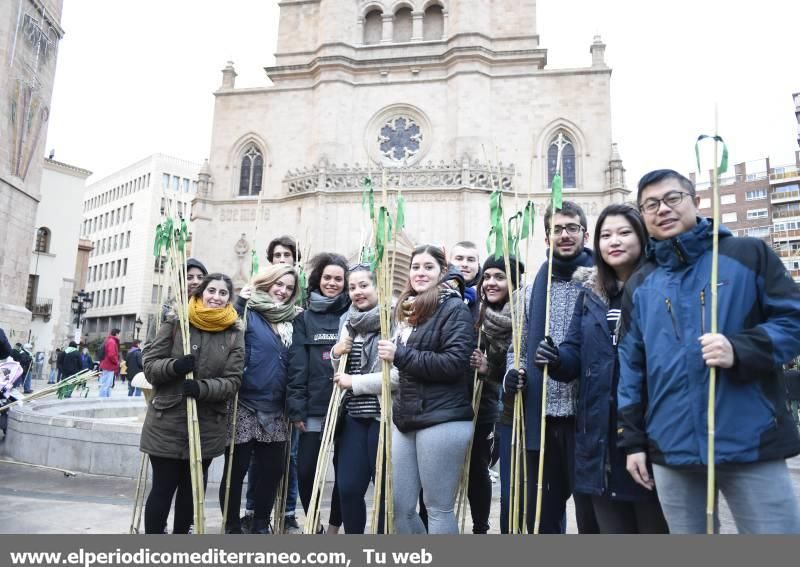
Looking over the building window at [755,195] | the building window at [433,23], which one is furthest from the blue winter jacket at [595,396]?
the building window at [755,195]

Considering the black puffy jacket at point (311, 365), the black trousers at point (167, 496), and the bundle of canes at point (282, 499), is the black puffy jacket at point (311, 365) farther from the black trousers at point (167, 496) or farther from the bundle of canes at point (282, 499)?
the black trousers at point (167, 496)

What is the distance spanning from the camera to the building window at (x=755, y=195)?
144 ft

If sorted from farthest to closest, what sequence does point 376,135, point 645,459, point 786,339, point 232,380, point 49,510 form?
point 376,135, point 49,510, point 232,380, point 645,459, point 786,339

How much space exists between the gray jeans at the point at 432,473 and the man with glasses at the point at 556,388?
1.17 ft

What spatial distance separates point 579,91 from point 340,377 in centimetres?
2152

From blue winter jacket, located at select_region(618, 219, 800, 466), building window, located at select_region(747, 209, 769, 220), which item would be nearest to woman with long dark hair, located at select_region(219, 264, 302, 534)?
blue winter jacket, located at select_region(618, 219, 800, 466)

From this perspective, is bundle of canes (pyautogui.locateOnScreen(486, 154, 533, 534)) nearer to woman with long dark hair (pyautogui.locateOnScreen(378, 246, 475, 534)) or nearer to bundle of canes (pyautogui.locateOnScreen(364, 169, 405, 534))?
woman with long dark hair (pyautogui.locateOnScreen(378, 246, 475, 534))

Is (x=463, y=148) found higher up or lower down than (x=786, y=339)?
higher up

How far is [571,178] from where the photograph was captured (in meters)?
21.3

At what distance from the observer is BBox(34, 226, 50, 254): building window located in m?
27.6

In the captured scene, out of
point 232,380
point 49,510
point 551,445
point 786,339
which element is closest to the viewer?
point 786,339

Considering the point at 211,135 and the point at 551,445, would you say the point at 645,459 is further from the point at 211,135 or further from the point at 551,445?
the point at 211,135

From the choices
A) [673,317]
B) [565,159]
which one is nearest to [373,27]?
[565,159]
